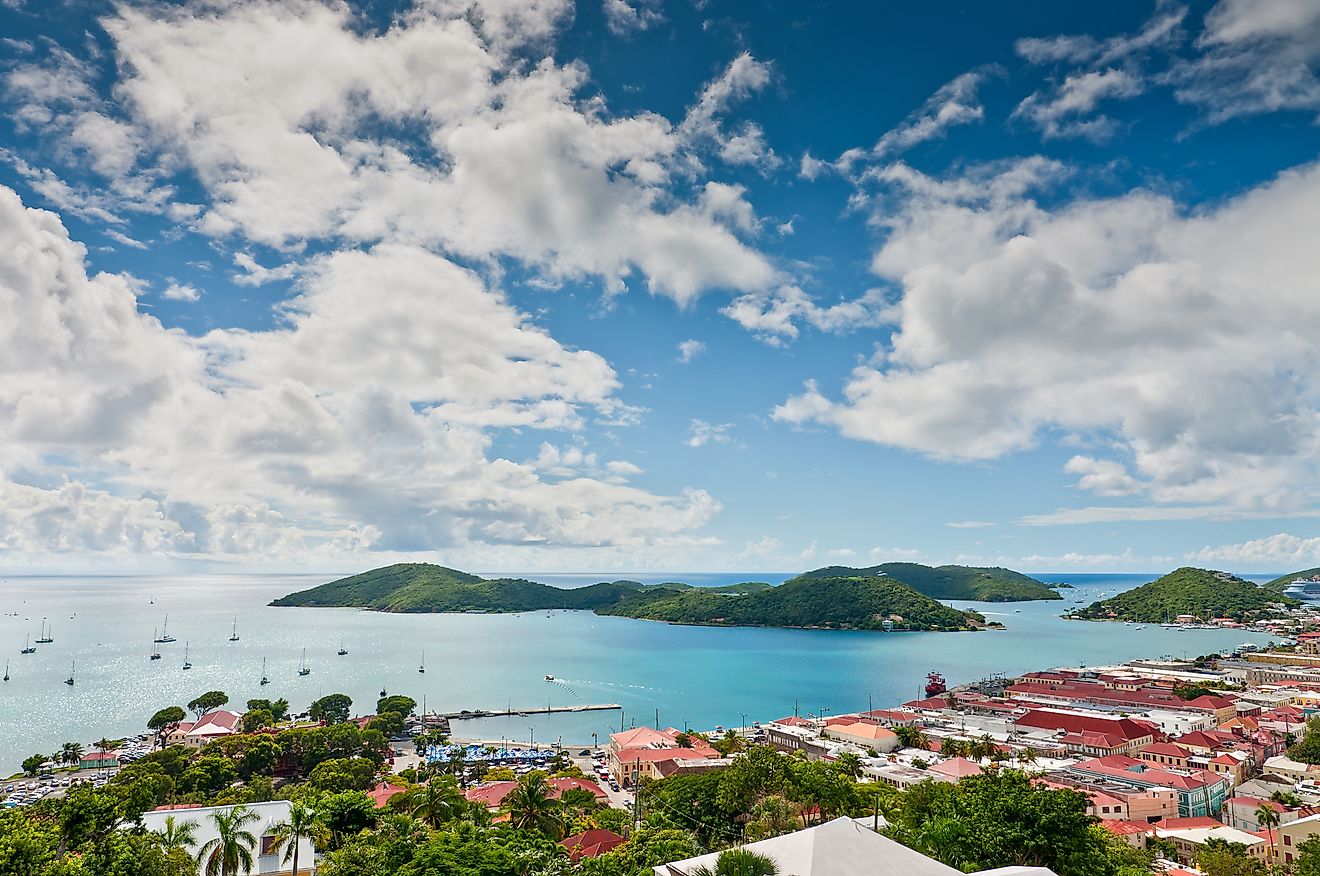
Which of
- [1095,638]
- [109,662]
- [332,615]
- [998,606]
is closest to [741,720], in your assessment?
[109,662]

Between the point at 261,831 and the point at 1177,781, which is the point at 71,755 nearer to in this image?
the point at 261,831

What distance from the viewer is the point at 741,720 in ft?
208

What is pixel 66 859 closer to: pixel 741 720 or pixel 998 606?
pixel 741 720

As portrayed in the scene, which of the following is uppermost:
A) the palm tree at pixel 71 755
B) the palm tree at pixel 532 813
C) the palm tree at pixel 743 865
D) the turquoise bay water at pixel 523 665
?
the palm tree at pixel 743 865

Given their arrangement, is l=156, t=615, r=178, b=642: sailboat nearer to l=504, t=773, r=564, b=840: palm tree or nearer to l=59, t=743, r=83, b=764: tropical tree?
l=59, t=743, r=83, b=764: tropical tree

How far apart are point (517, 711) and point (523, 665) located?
1065 inches

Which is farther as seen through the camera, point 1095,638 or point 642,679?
point 1095,638

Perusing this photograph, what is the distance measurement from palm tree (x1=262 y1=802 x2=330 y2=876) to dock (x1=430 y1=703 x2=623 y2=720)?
45668 mm

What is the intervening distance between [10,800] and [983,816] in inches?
1638

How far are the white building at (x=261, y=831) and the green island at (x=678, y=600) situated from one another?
118317mm

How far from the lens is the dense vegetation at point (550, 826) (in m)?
16.0

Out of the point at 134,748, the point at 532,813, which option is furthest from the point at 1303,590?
the point at 134,748

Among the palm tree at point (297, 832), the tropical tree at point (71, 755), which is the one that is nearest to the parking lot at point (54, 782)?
the tropical tree at point (71, 755)

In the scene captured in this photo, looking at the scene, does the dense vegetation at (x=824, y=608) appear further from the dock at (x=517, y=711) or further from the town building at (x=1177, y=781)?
the town building at (x=1177, y=781)
